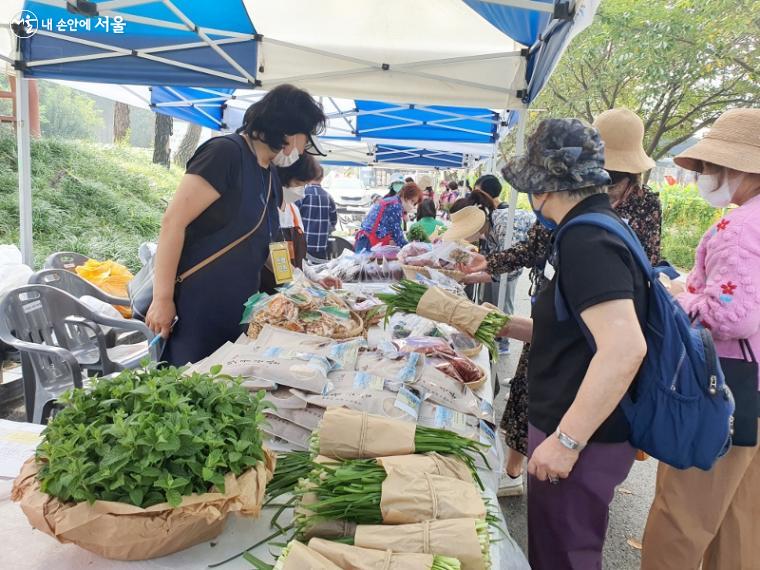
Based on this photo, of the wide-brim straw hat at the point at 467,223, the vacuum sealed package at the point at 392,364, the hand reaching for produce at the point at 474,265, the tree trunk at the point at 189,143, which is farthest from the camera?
the tree trunk at the point at 189,143

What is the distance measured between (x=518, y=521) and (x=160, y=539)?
239cm

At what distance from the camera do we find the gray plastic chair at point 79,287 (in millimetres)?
3617

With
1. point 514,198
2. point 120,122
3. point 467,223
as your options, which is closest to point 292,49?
point 514,198

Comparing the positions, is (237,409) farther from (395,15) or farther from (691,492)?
(395,15)

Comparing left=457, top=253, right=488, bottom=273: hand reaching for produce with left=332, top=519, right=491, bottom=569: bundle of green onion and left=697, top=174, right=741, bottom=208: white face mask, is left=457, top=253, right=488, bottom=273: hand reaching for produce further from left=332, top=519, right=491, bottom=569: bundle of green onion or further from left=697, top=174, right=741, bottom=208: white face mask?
left=332, top=519, right=491, bottom=569: bundle of green onion

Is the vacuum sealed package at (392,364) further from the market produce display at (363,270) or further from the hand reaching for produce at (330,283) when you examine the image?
the market produce display at (363,270)

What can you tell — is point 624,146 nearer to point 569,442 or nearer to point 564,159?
point 564,159

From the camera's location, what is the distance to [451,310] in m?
2.18

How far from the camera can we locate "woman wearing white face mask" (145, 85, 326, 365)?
2141mm

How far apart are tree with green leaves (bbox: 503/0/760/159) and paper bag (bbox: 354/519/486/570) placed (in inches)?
370

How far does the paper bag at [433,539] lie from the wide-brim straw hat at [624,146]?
1721 millimetres

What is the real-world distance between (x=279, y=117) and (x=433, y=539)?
184cm

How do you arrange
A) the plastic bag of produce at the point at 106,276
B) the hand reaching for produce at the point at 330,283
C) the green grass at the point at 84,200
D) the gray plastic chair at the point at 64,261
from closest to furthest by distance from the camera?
the hand reaching for produce at the point at 330,283, the gray plastic chair at the point at 64,261, the plastic bag of produce at the point at 106,276, the green grass at the point at 84,200

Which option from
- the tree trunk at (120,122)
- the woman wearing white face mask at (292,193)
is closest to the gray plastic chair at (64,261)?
the woman wearing white face mask at (292,193)
